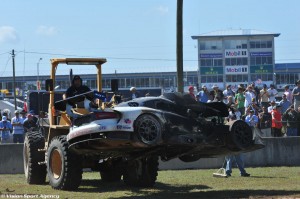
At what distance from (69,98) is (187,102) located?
2.24 m

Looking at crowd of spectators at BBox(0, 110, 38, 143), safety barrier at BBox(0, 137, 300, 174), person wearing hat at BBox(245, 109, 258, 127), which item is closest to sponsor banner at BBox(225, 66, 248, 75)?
crowd of spectators at BBox(0, 110, 38, 143)

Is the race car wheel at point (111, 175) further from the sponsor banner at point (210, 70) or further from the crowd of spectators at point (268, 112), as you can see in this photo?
the sponsor banner at point (210, 70)

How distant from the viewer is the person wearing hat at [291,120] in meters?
23.0

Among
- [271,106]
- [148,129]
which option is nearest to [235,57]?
[271,106]

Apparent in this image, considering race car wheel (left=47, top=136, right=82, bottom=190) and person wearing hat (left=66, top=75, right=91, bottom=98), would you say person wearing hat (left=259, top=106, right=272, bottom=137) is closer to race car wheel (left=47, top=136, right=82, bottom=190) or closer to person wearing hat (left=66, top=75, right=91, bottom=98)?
person wearing hat (left=66, top=75, right=91, bottom=98)

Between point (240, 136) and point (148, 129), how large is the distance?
6.16 ft

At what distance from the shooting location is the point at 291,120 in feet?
76.2

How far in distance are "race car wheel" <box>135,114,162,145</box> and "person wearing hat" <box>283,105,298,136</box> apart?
12.2 meters

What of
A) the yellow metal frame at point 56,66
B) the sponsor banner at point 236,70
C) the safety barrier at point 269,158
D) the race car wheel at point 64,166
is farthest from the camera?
the sponsor banner at point 236,70

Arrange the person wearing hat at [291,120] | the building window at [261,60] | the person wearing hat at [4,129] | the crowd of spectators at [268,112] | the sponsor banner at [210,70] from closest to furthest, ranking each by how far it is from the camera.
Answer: the crowd of spectators at [268,112], the person wearing hat at [291,120], the person wearing hat at [4,129], the sponsor banner at [210,70], the building window at [261,60]

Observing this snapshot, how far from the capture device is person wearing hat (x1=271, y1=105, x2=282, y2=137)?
76.3ft

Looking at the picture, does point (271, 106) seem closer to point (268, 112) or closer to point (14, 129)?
point (268, 112)

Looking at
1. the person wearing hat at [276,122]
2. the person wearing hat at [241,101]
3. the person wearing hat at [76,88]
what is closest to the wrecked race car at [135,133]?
the person wearing hat at [76,88]

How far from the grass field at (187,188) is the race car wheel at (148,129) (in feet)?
4.36
